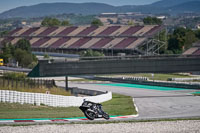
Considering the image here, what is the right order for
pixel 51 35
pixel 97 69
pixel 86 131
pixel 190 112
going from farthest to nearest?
pixel 51 35 < pixel 97 69 < pixel 190 112 < pixel 86 131

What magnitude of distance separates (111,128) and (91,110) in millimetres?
2613

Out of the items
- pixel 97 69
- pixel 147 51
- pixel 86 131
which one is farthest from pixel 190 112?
pixel 147 51

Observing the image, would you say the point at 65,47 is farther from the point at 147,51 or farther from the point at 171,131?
the point at 171,131

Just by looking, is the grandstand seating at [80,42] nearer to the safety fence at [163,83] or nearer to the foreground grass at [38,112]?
the safety fence at [163,83]

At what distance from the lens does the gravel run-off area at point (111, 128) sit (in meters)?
22.5

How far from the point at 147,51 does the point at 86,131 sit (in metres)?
86.5

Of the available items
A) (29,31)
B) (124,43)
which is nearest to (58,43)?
(124,43)

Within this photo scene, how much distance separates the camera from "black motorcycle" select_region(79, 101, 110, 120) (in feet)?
82.8

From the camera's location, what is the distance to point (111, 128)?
23.3 metres

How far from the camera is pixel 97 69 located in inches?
2090

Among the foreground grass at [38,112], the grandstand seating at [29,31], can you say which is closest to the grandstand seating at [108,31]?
the grandstand seating at [29,31]

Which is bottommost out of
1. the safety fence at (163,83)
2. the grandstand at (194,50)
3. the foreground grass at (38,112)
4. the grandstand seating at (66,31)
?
the safety fence at (163,83)

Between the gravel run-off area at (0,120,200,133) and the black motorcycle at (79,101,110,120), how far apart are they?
4.82 ft

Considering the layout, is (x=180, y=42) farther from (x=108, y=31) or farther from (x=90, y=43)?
(x=90, y=43)
